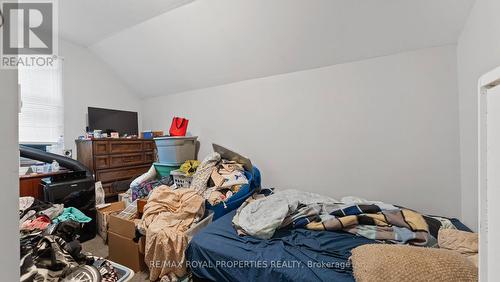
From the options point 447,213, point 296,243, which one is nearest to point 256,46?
point 296,243

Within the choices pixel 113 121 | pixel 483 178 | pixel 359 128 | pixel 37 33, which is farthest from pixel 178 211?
pixel 37 33

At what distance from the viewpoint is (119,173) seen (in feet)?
8.89

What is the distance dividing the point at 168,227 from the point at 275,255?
0.88 metres

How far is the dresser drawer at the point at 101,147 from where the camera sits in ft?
7.92

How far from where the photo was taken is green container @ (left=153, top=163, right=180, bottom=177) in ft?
8.70

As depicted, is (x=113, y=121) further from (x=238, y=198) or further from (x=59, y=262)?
(x=59, y=262)

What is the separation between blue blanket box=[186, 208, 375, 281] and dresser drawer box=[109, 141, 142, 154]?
6.37 feet

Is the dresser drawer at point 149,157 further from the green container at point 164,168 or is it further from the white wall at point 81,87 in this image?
the white wall at point 81,87

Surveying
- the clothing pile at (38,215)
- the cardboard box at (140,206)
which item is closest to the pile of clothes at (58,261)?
the clothing pile at (38,215)

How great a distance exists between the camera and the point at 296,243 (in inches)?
53.0

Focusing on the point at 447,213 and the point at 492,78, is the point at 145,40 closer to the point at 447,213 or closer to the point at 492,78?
the point at 492,78

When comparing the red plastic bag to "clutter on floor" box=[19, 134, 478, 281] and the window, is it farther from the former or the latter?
the window

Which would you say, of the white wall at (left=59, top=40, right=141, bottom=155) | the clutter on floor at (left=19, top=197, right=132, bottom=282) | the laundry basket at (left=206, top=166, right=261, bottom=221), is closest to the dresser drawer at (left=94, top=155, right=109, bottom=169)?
the white wall at (left=59, top=40, right=141, bottom=155)

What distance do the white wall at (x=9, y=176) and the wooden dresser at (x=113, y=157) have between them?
2.50 m
